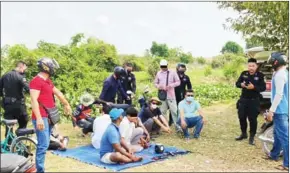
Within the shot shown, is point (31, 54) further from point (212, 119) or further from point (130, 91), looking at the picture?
point (212, 119)

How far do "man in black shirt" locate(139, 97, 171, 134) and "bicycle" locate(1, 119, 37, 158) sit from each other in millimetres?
2463

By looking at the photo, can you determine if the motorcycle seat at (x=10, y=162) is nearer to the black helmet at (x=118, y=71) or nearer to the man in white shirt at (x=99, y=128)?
the man in white shirt at (x=99, y=128)

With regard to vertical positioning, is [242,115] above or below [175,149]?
above

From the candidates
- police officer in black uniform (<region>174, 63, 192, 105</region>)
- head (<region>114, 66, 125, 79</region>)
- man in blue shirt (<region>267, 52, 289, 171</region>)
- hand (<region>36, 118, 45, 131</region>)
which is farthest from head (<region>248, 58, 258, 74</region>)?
hand (<region>36, 118, 45, 131</region>)

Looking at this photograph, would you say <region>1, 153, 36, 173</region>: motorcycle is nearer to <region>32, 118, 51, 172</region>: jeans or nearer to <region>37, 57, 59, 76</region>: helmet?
<region>32, 118, 51, 172</region>: jeans

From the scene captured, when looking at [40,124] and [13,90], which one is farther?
[13,90]

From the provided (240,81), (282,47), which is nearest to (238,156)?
(240,81)

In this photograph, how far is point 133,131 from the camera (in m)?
7.06

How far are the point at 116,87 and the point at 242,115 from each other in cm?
269

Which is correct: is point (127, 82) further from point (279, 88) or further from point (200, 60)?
point (200, 60)

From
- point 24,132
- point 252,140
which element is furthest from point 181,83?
point 24,132

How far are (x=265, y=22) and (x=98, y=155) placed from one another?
5.17 metres

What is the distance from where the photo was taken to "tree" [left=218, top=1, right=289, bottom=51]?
27.8 feet

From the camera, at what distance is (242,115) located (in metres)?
7.71
